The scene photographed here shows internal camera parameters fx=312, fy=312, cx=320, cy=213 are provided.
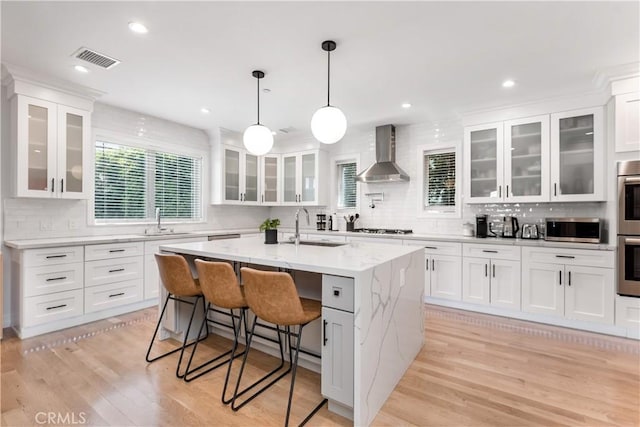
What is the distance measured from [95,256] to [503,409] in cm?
411

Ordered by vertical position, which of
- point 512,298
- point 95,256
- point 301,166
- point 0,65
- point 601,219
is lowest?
point 512,298

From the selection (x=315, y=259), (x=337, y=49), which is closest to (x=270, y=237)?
(x=315, y=259)

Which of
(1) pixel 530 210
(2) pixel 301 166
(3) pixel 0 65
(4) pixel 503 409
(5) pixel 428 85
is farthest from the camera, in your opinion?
(2) pixel 301 166

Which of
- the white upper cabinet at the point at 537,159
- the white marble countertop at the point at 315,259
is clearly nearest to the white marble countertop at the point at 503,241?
the white upper cabinet at the point at 537,159

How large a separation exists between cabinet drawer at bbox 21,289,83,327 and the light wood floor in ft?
0.62

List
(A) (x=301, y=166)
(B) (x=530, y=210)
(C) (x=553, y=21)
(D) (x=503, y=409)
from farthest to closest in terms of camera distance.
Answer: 1. (A) (x=301, y=166)
2. (B) (x=530, y=210)
3. (C) (x=553, y=21)
4. (D) (x=503, y=409)

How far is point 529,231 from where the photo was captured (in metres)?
3.96

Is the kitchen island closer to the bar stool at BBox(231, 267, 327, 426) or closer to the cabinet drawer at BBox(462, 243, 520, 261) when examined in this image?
the bar stool at BBox(231, 267, 327, 426)

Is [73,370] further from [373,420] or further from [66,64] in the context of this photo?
[66,64]

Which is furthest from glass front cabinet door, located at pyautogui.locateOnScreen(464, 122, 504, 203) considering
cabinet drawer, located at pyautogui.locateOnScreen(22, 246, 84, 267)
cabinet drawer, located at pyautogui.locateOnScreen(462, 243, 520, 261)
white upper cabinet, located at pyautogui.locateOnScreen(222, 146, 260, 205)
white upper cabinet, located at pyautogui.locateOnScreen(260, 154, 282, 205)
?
cabinet drawer, located at pyautogui.locateOnScreen(22, 246, 84, 267)

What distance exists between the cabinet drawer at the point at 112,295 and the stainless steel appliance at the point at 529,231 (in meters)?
4.93

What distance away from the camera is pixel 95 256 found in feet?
11.6

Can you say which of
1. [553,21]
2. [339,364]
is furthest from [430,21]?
[339,364]

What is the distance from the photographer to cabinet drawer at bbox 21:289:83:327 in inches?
121
